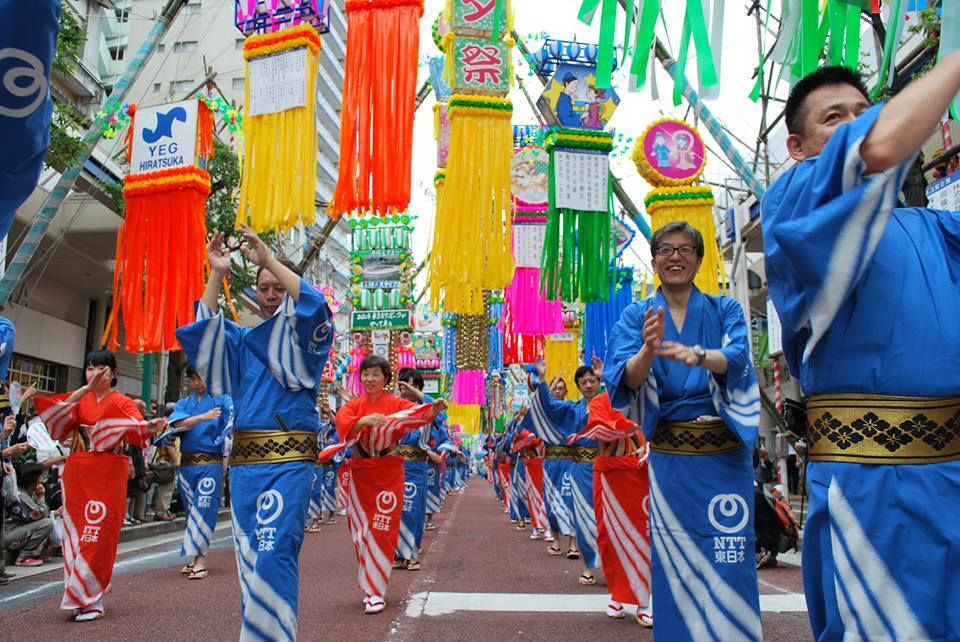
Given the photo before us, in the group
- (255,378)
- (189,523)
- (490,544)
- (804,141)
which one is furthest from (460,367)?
(804,141)

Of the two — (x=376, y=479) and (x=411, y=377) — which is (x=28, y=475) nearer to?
(x=411, y=377)

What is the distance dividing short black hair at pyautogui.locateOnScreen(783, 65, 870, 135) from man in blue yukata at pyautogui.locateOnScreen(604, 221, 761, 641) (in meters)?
0.95

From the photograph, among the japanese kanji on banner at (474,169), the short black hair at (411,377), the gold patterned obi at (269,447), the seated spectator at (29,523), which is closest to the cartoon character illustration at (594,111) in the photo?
the japanese kanji on banner at (474,169)

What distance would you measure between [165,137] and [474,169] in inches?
111

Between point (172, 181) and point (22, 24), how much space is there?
5.71 meters

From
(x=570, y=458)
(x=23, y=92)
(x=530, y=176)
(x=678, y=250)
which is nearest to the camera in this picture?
(x=23, y=92)

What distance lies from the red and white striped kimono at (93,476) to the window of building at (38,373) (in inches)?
444

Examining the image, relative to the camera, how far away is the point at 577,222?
723cm

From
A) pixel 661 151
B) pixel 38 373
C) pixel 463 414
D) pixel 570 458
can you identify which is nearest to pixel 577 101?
pixel 661 151

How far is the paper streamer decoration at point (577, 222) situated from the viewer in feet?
22.9

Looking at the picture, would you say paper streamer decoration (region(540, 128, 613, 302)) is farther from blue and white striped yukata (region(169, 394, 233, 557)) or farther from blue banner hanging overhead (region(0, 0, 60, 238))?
blue banner hanging overhead (region(0, 0, 60, 238))

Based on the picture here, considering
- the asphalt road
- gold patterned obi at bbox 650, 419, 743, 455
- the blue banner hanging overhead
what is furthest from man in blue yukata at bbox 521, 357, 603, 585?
the blue banner hanging overhead

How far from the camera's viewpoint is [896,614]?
1.79 meters

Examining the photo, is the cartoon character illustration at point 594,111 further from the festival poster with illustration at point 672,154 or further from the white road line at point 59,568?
the white road line at point 59,568
